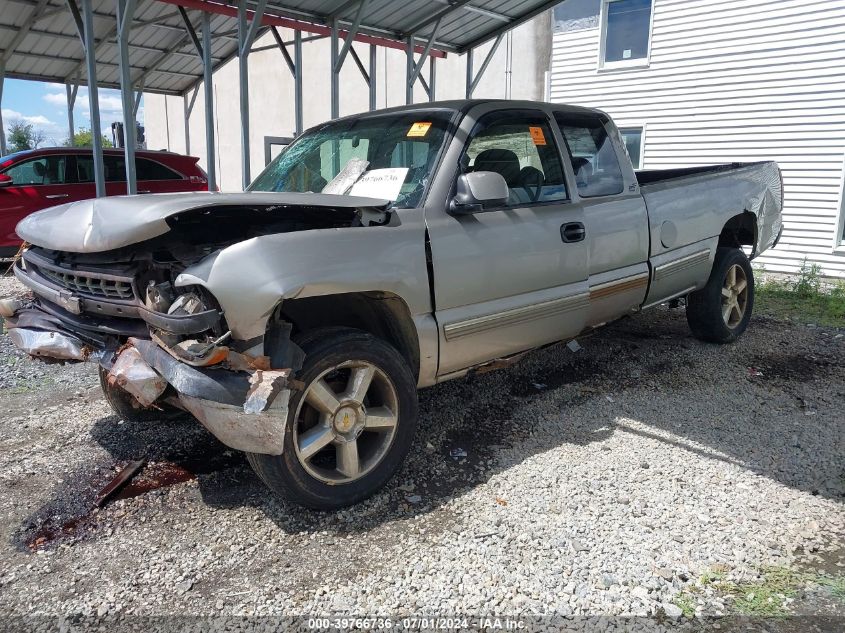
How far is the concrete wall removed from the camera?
1363 centimetres

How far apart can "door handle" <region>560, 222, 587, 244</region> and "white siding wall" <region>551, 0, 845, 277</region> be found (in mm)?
8902

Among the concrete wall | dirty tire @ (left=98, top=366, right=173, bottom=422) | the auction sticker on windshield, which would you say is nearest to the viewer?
the auction sticker on windshield

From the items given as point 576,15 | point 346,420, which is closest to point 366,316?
point 346,420

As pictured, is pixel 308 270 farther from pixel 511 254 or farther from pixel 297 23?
pixel 297 23

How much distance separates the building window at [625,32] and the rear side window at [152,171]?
28.3 feet

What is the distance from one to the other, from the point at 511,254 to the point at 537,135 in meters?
0.96

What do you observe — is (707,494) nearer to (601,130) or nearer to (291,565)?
(291,565)

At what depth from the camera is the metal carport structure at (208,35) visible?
8.48 meters

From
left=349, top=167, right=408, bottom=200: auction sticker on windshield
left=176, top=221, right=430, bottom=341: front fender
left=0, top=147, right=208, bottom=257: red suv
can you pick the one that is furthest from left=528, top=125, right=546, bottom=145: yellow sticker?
left=0, top=147, right=208, bottom=257: red suv

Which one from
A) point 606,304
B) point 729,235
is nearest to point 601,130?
point 606,304

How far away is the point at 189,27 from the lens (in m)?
9.54

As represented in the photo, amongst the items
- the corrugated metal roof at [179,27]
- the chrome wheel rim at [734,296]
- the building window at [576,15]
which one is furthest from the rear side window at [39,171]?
the chrome wheel rim at [734,296]

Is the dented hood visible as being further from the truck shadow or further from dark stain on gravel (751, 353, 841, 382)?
dark stain on gravel (751, 353, 841, 382)

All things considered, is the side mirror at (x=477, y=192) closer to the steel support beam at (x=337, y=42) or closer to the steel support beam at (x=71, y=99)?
the steel support beam at (x=337, y=42)
